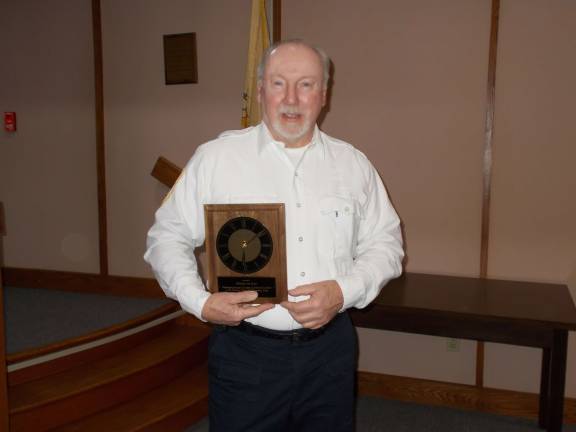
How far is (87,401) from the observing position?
8.25 feet

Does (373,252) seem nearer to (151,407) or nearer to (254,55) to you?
(254,55)

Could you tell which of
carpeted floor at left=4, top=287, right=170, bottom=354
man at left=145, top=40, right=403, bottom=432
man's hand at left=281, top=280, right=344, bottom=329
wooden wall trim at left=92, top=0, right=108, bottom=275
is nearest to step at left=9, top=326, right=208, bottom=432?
carpeted floor at left=4, top=287, right=170, bottom=354

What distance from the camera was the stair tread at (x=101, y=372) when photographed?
2373mm

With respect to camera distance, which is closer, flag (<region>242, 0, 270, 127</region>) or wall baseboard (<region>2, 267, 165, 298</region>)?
flag (<region>242, 0, 270, 127</region>)

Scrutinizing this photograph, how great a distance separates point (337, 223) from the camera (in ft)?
4.97

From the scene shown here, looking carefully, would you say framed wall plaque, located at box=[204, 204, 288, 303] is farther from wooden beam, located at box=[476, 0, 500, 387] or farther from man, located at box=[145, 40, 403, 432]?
wooden beam, located at box=[476, 0, 500, 387]

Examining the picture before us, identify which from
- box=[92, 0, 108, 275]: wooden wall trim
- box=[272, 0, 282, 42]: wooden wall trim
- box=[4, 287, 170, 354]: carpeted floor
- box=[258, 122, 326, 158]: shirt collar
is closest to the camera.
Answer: box=[258, 122, 326, 158]: shirt collar

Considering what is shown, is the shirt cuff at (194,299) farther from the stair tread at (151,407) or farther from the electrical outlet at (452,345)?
the electrical outlet at (452,345)

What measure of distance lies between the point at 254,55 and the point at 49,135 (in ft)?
7.57

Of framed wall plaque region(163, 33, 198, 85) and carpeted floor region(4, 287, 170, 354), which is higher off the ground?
framed wall plaque region(163, 33, 198, 85)

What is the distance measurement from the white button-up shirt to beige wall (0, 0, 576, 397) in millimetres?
1650

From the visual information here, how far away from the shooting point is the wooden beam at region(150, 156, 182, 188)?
3527mm

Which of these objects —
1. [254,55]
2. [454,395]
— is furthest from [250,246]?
[454,395]

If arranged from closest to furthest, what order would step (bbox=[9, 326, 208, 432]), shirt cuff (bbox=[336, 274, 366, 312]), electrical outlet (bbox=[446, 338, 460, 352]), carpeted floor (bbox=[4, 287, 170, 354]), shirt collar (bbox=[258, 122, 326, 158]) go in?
1. shirt cuff (bbox=[336, 274, 366, 312])
2. shirt collar (bbox=[258, 122, 326, 158])
3. step (bbox=[9, 326, 208, 432])
4. carpeted floor (bbox=[4, 287, 170, 354])
5. electrical outlet (bbox=[446, 338, 460, 352])
